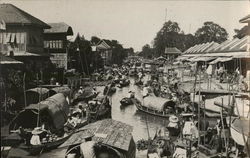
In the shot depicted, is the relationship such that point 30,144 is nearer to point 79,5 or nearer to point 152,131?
point 79,5

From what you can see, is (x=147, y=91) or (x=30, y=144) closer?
(x=30, y=144)

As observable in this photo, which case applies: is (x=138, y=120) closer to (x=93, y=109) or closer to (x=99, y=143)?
(x=93, y=109)

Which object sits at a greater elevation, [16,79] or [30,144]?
[16,79]

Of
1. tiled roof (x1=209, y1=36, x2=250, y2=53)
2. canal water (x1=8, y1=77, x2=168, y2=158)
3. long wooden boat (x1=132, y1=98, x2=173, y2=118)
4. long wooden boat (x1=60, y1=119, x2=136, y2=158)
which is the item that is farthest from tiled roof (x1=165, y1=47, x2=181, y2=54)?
long wooden boat (x1=60, y1=119, x2=136, y2=158)

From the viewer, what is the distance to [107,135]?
785 cm

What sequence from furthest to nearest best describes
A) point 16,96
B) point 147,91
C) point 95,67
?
point 95,67 → point 147,91 → point 16,96

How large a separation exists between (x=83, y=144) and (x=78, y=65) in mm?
20185

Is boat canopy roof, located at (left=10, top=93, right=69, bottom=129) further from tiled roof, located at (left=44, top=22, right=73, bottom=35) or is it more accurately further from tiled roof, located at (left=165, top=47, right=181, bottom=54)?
tiled roof, located at (left=165, top=47, right=181, bottom=54)

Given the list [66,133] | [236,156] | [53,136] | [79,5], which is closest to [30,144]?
[53,136]

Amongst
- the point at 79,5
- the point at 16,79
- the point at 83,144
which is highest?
the point at 79,5

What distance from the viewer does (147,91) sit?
1878cm

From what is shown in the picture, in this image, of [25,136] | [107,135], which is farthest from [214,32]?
[107,135]

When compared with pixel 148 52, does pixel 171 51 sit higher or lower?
lower

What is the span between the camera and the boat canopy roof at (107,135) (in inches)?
296
